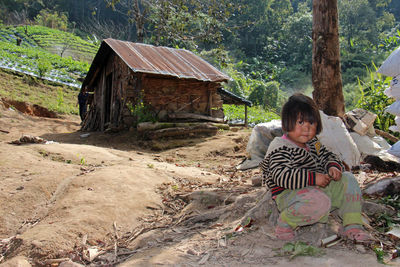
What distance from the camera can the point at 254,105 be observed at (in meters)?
22.8

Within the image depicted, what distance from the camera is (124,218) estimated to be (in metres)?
3.31

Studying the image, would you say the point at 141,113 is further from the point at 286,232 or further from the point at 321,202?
the point at 321,202

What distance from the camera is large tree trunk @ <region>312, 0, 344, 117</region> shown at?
4.81 metres

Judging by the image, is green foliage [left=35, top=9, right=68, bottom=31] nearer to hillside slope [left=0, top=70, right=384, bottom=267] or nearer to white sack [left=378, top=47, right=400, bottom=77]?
hillside slope [left=0, top=70, right=384, bottom=267]

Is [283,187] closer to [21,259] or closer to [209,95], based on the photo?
[21,259]

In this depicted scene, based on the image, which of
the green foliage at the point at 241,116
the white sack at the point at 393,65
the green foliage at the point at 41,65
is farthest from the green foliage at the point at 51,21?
the white sack at the point at 393,65

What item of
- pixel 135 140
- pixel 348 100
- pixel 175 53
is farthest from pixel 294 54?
pixel 135 140

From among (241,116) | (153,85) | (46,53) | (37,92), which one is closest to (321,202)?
(153,85)

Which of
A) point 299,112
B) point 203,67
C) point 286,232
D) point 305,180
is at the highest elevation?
point 203,67

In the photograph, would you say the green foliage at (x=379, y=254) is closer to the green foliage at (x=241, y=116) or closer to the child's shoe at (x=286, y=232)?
the child's shoe at (x=286, y=232)

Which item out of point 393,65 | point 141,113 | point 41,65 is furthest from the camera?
point 41,65

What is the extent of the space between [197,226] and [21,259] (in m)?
1.35

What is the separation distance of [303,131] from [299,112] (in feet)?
0.44

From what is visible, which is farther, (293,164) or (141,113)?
(141,113)
